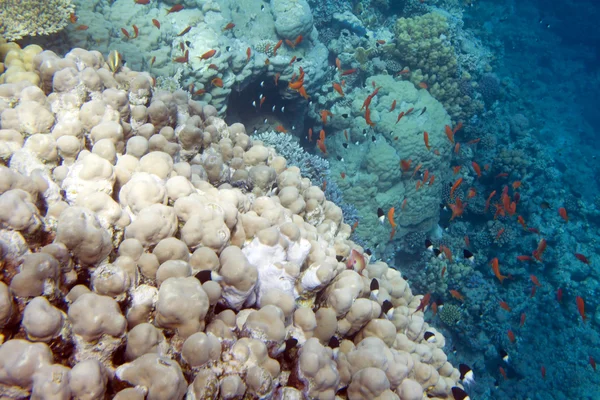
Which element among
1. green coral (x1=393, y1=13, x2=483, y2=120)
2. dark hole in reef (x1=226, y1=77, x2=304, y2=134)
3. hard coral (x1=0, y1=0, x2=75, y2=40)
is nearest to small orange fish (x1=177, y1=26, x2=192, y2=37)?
dark hole in reef (x1=226, y1=77, x2=304, y2=134)

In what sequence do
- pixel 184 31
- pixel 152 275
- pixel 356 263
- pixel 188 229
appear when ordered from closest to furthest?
1. pixel 152 275
2. pixel 188 229
3. pixel 356 263
4. pixel 184 31

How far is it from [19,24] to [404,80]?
419 inches

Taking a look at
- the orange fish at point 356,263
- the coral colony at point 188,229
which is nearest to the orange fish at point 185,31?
the coral colony at point 188,229

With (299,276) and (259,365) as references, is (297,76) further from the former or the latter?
(259,365)

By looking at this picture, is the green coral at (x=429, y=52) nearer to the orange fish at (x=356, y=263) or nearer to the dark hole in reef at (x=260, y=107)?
the dark hole in reef at (x=260, y=107)

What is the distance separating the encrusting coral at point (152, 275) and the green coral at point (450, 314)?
7.11 meters

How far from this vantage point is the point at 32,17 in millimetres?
4676

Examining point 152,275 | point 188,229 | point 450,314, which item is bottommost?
point 450,314

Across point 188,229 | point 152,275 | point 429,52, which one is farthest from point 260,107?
point 152,275

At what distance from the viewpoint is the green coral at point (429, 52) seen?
11.9m

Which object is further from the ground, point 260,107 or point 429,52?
point 429,52

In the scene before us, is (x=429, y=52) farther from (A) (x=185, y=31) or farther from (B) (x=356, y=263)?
(B) (x=356, y=263)

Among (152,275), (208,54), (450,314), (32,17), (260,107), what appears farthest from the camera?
(450,314)

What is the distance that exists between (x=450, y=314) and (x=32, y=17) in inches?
455
